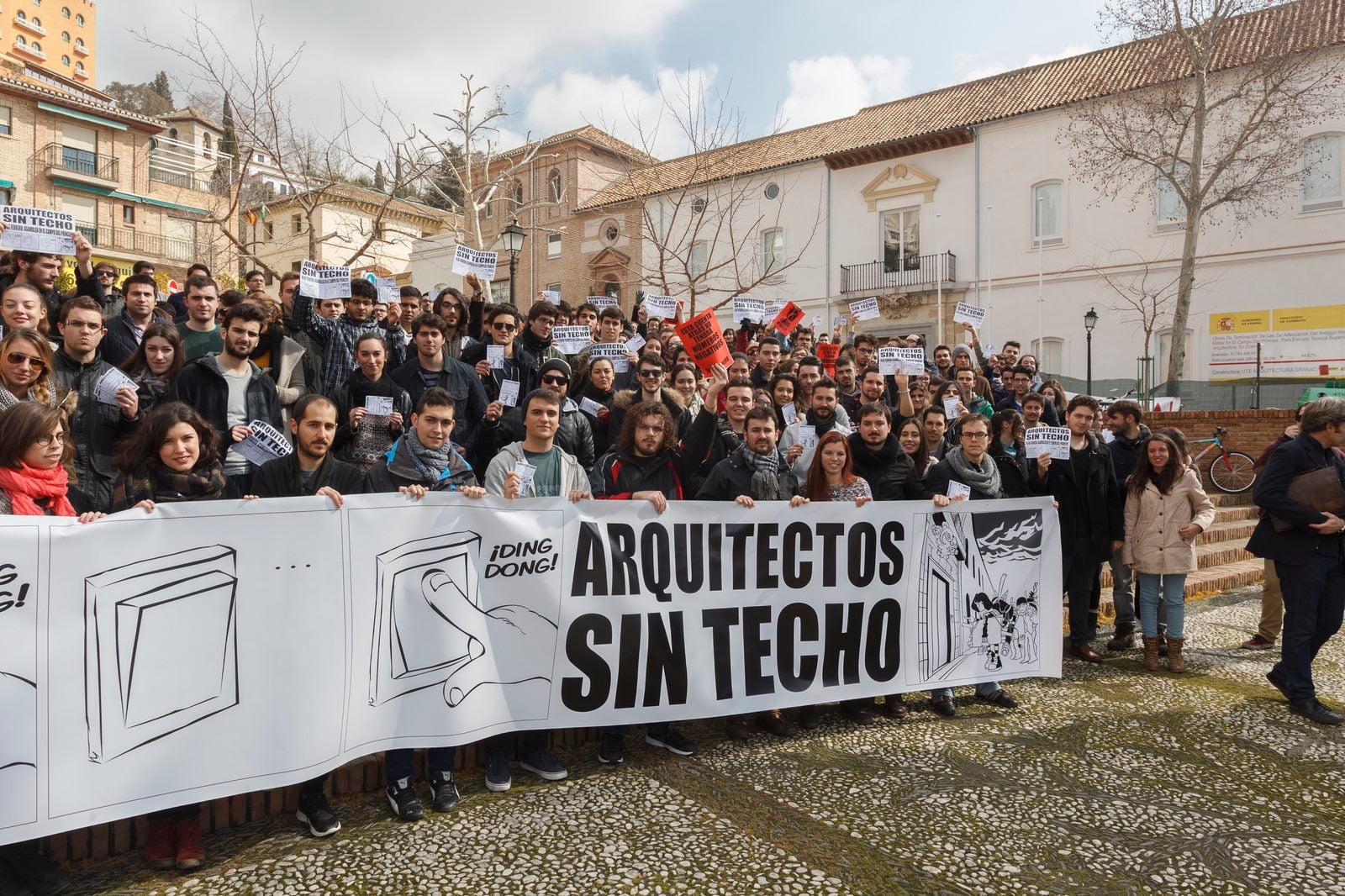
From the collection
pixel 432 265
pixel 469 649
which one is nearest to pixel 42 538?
pixel 469 649

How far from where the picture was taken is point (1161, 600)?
6031mm

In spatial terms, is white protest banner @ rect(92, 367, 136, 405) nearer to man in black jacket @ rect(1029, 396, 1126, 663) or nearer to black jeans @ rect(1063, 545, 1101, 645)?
man in black jacket @ rect(1029, 396, 1126, 663)

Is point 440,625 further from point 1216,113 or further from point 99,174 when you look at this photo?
point 99,174

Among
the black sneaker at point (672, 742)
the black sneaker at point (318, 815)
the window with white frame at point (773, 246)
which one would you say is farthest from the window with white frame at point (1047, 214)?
the black sneaker at point (318, 815)

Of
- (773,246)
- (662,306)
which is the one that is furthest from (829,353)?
(773,246)

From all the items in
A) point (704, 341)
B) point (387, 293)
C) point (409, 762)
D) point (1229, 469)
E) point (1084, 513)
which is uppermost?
point (387, 293)

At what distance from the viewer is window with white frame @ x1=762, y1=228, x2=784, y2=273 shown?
28953mm

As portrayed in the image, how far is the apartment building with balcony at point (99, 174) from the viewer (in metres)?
33.3

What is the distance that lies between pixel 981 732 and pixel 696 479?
7.00 feet

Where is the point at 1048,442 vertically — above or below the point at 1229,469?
above

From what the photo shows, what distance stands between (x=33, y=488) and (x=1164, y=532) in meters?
6.42

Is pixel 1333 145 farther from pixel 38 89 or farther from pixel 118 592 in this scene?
pixel 38 89

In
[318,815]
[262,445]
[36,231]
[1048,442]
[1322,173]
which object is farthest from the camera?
[1322,173]

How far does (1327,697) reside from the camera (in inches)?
208
